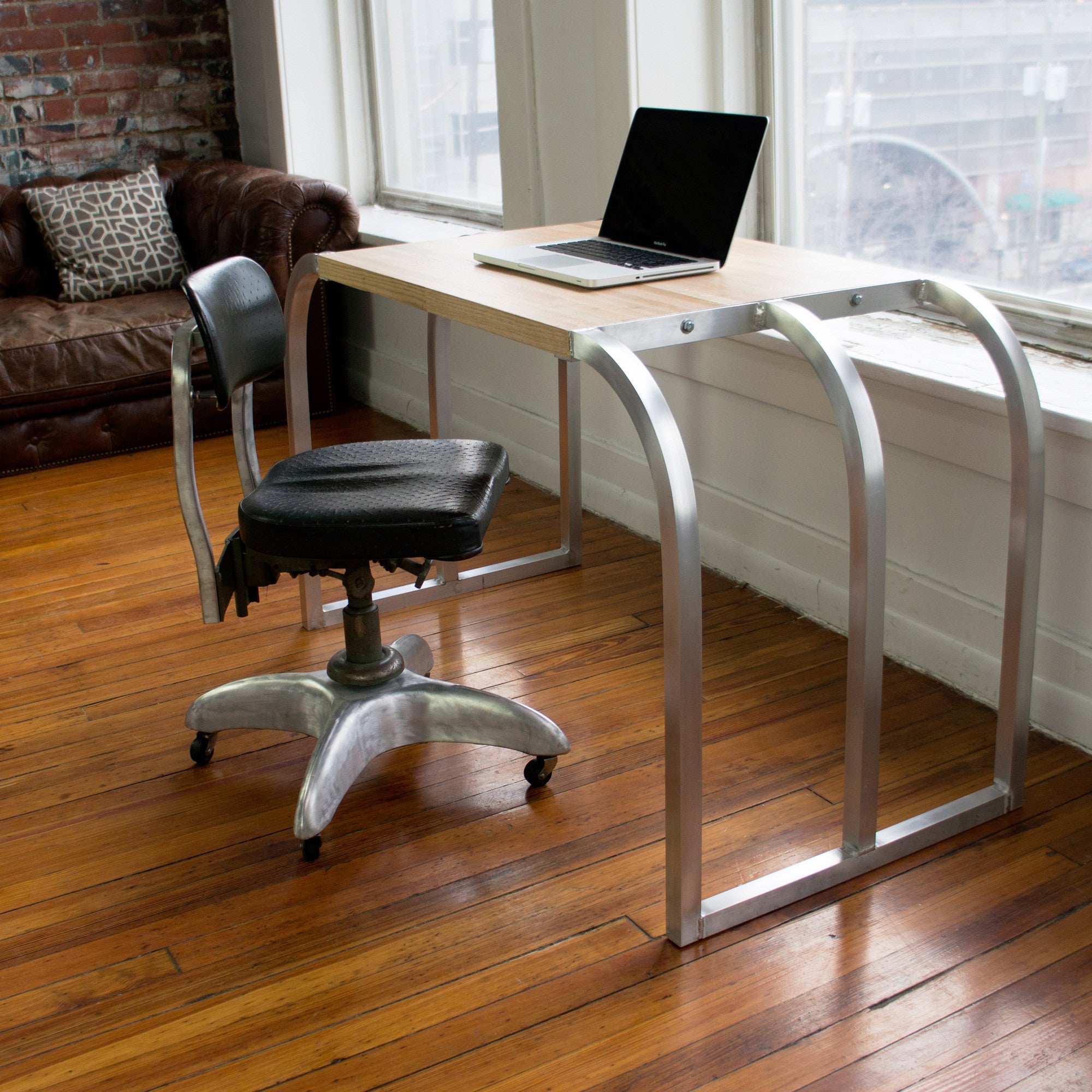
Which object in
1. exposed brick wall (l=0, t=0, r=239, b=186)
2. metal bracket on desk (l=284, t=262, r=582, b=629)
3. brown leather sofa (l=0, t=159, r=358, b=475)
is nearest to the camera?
metal bracket on desk (l=284, t=262, r=582, b=629)

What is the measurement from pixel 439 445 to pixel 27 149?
2.93 m

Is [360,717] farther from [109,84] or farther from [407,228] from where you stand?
[109,84]

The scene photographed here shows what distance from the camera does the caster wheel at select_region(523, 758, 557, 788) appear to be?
1.85 meters

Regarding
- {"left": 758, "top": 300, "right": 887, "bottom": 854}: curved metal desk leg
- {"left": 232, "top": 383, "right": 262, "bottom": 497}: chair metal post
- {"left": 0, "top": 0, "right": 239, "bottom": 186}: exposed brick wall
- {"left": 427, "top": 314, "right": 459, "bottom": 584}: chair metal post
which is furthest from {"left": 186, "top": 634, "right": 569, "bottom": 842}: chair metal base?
{"left": 0, "top": 0, "right": 239, "bottom": 186}: exposed brick wall

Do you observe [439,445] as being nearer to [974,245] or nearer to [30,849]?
[30,849]

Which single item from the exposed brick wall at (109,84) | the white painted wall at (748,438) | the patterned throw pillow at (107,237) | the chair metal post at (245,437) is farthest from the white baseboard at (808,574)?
the exposed brick wall at (109,84)

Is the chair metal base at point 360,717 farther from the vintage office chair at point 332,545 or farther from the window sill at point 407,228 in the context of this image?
the window sill at point 407,228

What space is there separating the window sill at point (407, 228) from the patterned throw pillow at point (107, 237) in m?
0.60

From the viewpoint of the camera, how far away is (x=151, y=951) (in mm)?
1552

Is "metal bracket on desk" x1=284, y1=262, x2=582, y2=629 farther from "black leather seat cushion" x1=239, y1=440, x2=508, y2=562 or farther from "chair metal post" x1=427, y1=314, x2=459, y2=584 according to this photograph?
"black leather seat cushion" x1=239, y1=440, x2=508, y2=562

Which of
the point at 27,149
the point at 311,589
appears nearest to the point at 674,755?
the point at 311,589

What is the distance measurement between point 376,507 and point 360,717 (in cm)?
35

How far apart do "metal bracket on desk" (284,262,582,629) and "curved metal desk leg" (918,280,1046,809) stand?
1.03m

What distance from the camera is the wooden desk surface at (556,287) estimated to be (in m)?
1.48
